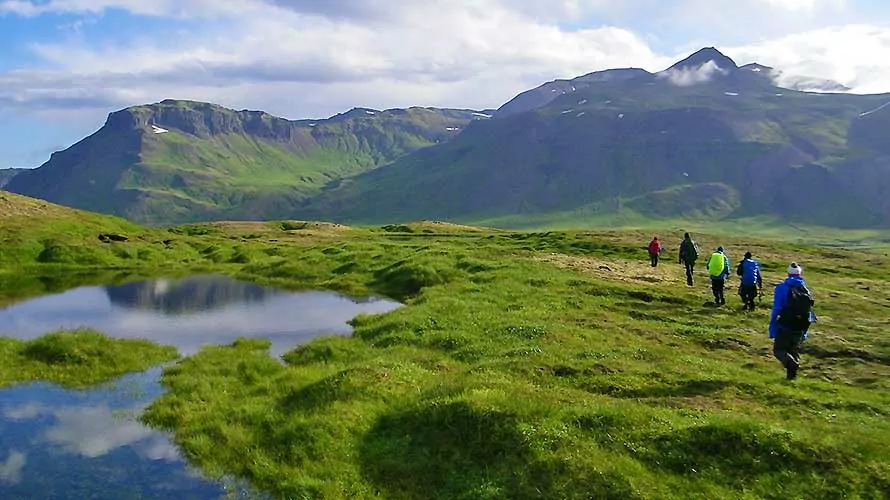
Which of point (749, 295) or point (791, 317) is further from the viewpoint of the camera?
point (749, 295)

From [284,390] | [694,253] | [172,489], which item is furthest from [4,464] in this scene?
[694,253]

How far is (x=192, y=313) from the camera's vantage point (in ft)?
183

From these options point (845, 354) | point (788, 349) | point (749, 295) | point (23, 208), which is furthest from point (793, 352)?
point (23, 208)

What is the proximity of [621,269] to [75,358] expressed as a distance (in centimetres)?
4913

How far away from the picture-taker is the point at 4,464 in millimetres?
23672

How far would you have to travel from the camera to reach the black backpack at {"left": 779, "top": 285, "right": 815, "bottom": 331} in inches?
997

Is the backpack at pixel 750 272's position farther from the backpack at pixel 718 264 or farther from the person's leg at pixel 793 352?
the person's leg at pixel 793 352

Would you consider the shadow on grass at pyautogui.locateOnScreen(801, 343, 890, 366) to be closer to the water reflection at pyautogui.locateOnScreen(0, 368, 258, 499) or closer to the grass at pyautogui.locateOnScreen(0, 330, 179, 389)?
the water reflection at pyautogui.locateOnScreen(0, 368, 258, 499)

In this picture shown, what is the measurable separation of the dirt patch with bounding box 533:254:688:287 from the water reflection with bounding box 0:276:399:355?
20.4 metres

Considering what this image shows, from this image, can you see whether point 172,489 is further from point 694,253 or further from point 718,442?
point 694,253

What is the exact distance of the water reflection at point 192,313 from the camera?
153 ft

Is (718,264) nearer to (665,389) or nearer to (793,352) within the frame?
(793,352)

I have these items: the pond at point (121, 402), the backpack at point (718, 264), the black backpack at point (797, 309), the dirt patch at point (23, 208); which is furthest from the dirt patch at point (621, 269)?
the dirt patch at point (23, 208)

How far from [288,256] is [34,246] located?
35752 millimetres
